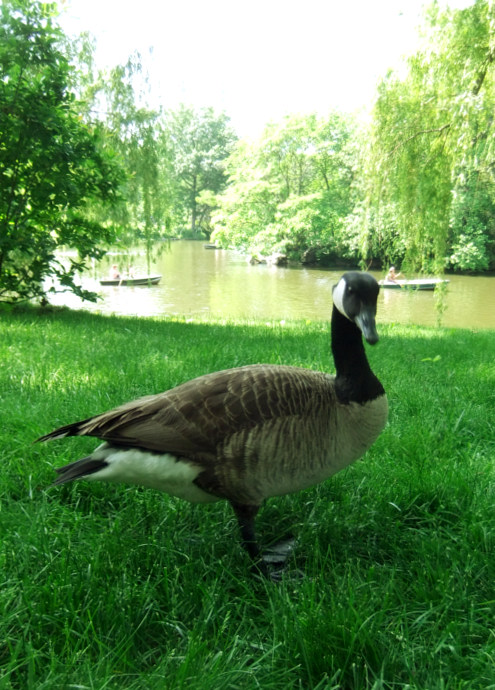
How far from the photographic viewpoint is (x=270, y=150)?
37.5m

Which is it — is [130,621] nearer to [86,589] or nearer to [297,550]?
[86,589]

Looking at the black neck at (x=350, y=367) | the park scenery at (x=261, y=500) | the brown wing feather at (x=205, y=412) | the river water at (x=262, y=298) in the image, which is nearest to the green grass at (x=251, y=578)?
the park scenery at (x=261, y=500)

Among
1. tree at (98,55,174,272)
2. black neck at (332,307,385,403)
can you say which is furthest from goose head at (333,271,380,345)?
tree at (98,55,174,272)

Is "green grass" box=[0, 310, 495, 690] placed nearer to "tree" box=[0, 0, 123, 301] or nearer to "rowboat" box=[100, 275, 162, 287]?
"tree" box=[0, 0, 123, 301]

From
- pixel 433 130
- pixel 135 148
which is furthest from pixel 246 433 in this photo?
Result: pixel 135 148

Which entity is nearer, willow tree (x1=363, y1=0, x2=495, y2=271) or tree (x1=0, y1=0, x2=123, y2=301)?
willow tree (x1=363, y1=0, x2=495, y2=271)

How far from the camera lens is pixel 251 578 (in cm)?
219

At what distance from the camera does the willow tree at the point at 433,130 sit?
7195 millimetres

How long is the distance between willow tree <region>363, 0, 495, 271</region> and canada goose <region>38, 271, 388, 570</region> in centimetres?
608

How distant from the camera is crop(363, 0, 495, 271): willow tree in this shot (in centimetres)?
720

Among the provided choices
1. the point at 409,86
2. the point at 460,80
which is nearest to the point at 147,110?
the point at 409,86

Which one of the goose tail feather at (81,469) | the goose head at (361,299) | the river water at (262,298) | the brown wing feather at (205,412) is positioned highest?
the goose head at (361,299)

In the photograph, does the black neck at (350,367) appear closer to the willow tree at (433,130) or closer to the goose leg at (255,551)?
the goose leg at (255,551)

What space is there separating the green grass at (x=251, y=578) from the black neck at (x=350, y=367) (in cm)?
67
